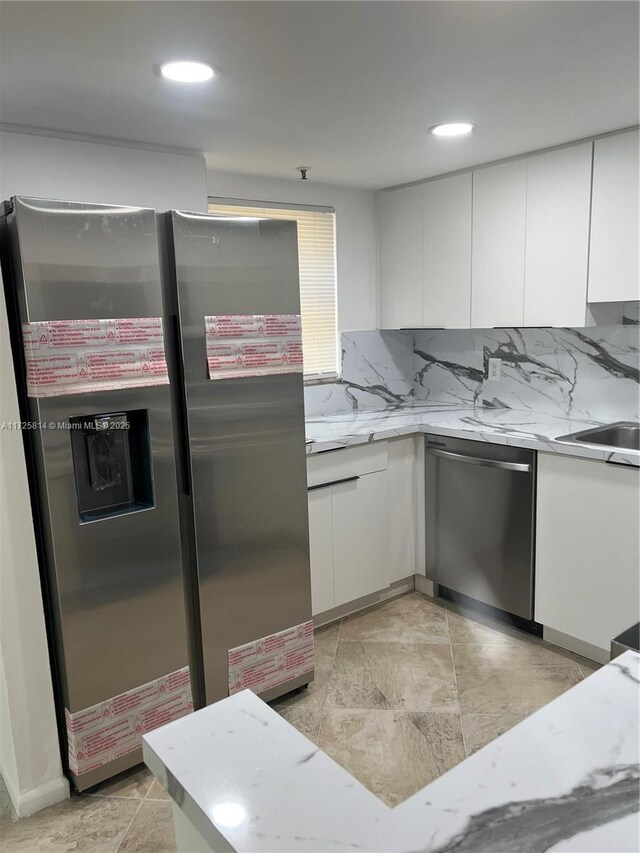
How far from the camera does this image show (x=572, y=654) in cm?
275

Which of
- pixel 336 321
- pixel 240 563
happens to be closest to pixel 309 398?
pixel 336 321

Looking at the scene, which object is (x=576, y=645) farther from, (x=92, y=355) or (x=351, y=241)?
(x=351, y=241)

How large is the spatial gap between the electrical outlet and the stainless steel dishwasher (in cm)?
66

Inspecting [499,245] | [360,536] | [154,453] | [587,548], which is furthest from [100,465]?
[499,245]

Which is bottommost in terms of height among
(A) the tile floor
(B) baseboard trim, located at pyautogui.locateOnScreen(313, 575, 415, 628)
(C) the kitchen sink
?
(A) the tile floor

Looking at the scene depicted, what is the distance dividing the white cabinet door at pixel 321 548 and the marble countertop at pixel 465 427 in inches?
9.8

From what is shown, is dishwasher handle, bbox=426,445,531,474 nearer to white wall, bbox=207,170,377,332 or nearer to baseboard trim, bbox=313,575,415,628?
baseboard trim, bbox=313,575,415,628

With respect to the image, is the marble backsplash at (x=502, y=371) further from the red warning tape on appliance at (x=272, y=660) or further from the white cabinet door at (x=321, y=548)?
the red warning tape on appliance at (x=272, y=660)

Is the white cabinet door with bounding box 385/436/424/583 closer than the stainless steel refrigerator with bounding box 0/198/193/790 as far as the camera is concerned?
No

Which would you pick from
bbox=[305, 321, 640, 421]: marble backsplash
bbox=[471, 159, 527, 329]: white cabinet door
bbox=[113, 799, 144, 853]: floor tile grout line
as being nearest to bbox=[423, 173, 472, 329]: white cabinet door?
bbox=[471, 159, 527, 329]: white cabinet door

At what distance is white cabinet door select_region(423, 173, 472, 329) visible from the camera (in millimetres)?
3248

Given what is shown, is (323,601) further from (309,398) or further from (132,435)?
(132,435)

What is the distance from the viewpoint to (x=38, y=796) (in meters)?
1.99

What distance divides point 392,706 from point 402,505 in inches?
42.3
